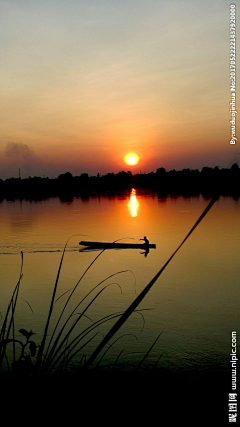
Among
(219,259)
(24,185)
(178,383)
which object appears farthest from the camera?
(24,185)

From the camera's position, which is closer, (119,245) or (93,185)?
(119,245)

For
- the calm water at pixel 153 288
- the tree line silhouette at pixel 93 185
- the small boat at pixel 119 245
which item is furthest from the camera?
the tree line silhouette at pixel 93 185

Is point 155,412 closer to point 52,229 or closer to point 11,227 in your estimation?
point 52,229

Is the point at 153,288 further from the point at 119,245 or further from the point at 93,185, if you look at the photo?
the point at 93,185

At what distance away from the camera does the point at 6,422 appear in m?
2.76


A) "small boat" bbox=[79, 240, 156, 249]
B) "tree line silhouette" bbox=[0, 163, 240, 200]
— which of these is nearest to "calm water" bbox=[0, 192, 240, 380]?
"small boat" bbox=[79, 240, 156, 249]

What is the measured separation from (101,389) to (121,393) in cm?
40

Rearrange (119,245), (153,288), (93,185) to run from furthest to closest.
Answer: (93,185)
(119,245)
(153,288)

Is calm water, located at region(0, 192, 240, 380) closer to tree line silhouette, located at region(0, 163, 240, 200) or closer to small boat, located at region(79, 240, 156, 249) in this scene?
small boat, located at region(79, 240, 156, 249)

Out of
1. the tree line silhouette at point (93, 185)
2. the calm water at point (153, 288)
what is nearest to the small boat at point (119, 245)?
the calm water at point (153, 288)

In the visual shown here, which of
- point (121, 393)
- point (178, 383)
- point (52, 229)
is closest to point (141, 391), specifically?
point (121, 393)

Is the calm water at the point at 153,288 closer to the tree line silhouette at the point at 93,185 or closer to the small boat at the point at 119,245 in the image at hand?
the small boat at the point at 119,245

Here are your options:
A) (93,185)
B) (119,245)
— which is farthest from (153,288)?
(93,185)

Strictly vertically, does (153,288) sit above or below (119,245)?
below
